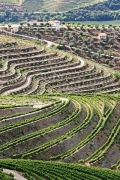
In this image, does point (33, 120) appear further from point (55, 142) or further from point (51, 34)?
point (51, 34)

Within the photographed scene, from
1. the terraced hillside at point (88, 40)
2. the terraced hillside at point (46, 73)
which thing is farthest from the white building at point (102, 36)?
the terraced hillside at point (46, 73)

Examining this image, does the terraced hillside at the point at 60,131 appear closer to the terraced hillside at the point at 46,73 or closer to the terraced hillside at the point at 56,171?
the terraced hillside at the point at 56,171

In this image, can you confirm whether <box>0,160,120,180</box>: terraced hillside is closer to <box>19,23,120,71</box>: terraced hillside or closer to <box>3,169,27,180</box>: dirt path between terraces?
<box>3,169,27,180</box>: dirt path between terraces

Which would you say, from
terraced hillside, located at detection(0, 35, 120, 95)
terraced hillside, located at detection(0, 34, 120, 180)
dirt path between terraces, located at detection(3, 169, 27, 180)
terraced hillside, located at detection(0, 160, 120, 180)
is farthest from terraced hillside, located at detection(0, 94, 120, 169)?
terraced hillside, located at detection(0, 35, 120, 95)

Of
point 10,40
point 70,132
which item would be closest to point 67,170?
point 70,132

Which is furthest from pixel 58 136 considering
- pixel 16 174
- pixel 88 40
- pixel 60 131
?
pixel 88 40
